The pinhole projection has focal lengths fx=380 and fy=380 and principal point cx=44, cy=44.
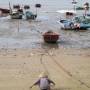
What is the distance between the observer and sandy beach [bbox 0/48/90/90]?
685 inches

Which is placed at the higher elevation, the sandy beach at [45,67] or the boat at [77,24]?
the sandy beach at [45,67]

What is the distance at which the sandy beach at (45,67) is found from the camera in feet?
57.1

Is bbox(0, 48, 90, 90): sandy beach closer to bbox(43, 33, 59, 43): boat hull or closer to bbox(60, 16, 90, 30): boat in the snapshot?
bbox(43, 33, 59, 43): boat hull

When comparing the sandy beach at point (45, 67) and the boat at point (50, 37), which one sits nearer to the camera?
the sandy beach at point (45, 67)

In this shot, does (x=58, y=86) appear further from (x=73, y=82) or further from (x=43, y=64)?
(x=43, y=64)

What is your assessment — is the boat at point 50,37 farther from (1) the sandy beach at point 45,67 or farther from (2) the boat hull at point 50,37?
(1) the sandy beach at point 45,67

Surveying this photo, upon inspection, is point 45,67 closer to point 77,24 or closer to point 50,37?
point 50,37

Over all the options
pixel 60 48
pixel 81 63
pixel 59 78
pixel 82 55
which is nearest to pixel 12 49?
pixel 60 48

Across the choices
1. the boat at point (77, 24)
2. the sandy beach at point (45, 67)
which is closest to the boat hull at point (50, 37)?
the sandy beach at point (45, 67)

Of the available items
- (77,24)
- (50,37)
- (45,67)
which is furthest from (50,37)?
(77,24)

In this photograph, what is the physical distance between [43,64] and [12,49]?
7.68m

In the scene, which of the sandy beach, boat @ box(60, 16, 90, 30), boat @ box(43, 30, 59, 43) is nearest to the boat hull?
boat @ box(43, 30, 59, 43)

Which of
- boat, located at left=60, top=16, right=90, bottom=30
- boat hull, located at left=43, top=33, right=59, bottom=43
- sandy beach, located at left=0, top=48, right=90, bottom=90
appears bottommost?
boat, located at left=60, top=16, right=90, bottom=30

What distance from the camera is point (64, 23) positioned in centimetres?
4778
